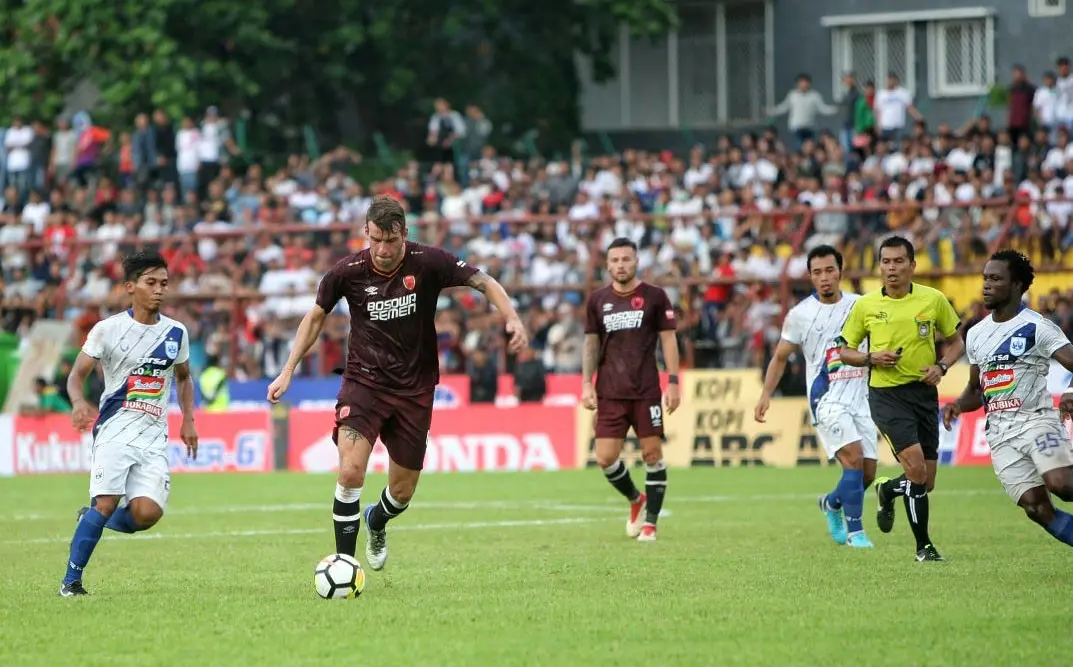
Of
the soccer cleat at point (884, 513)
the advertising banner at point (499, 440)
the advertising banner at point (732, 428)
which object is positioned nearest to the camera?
the soccer cleat at point (884, 513)

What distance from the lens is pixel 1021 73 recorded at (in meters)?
29.3

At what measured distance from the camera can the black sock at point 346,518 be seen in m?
10.8

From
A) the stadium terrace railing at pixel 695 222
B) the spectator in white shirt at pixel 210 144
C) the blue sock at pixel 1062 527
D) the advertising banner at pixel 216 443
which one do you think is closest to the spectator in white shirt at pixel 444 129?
the spectator in white shirt at pixel 210 144

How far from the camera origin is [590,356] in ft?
49.0

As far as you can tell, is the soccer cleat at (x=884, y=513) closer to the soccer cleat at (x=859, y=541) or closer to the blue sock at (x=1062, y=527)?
the soccer cleat at (x=859, y=541)

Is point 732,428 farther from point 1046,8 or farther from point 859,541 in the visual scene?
point 1046,8

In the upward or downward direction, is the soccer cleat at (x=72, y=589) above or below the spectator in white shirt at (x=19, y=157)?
below

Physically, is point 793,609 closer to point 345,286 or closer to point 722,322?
point 345,286

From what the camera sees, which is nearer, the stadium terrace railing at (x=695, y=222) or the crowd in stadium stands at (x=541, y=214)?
the stadium terrace railing at (x=695, y=222)

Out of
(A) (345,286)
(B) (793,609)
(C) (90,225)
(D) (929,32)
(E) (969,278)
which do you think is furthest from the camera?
(D) (929,32)

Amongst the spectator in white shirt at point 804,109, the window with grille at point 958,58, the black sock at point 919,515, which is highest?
the window with grille at point 958,58

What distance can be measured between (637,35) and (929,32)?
19.3 ft

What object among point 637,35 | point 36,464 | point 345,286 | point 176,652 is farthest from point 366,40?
point 176,652

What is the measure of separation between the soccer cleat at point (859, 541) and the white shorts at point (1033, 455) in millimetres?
2397
